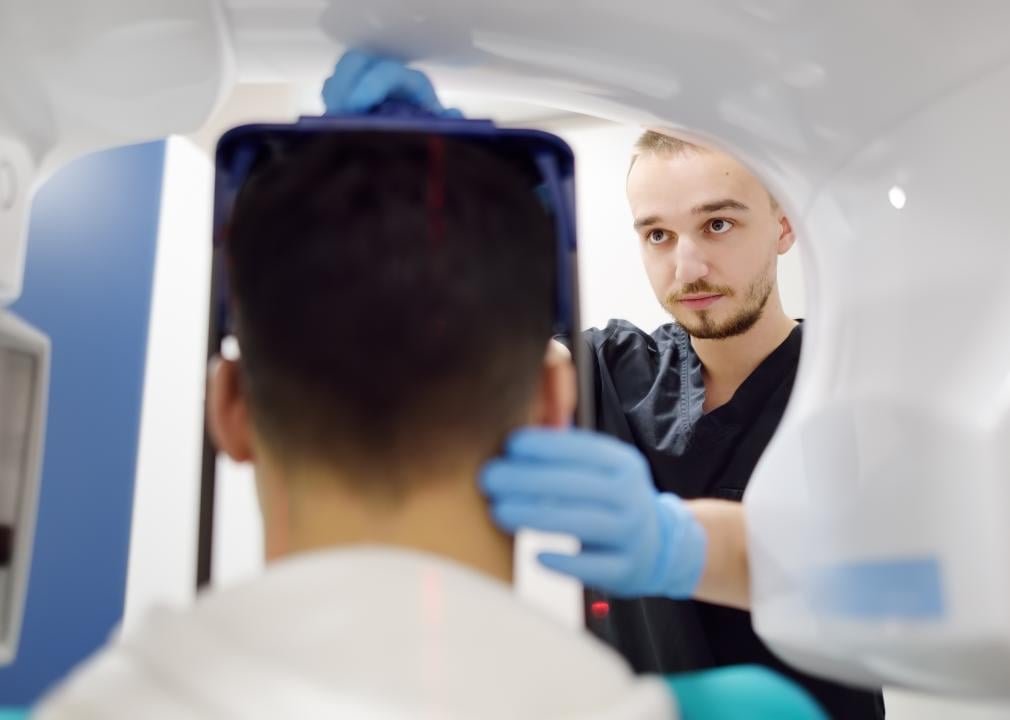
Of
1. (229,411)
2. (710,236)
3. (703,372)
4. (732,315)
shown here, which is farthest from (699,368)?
(229,411)

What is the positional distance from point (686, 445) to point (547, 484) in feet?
2.89

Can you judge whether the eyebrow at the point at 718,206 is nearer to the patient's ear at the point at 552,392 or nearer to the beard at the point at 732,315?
the beard at the point at 732,315

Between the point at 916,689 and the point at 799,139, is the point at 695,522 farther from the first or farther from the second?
the point at 799,139

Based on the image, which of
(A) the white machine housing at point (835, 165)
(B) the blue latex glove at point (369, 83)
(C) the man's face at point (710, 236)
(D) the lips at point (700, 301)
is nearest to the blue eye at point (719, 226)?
(C) the man's face at point (710, 236)

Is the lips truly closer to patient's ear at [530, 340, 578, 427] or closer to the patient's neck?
patient's ear at [530, 340, 578, 427]

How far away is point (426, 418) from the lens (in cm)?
52

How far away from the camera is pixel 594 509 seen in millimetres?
652

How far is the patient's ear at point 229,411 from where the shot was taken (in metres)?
0.59

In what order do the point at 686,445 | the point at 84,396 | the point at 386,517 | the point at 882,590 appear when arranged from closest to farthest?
the point at 386,517 → the point at 882,590 → the point at 84,396 → the point at 686,445

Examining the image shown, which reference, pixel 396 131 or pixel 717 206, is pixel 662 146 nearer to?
pixel 717 206

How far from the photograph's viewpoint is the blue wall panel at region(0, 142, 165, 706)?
1.01 meters

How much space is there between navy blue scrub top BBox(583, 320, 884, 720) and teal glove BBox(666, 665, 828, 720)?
0.70 m

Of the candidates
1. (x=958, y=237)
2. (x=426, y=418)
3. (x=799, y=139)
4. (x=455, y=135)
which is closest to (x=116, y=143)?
(x=455, y=135)

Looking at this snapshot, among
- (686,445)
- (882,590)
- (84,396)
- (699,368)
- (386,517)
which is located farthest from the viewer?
(699,368)
